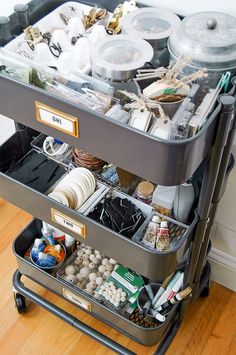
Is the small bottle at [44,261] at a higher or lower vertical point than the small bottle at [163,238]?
lower

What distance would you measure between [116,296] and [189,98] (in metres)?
0.74

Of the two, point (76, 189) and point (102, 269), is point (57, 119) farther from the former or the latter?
point (102, 269)

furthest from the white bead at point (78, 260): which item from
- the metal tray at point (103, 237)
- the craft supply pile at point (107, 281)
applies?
the metal tray at point (103, 237)

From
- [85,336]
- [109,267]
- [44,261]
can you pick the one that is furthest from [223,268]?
[44,261]

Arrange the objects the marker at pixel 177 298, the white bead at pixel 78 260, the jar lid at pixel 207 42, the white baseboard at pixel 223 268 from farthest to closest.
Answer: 1. the white baseboard at pixel 223 268
2. the white bead at pixel 78 260
3. the marker at pixel 177 298
4. the jar lid at pixel 207 42

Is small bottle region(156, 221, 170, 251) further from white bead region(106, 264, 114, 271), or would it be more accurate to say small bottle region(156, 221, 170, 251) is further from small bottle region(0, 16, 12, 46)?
small bottle region(0, 16, 12, 46)

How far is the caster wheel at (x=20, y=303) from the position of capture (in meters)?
1.65

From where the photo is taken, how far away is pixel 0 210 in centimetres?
201

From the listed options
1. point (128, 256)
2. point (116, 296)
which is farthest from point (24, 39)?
point (116, 296)

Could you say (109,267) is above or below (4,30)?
below

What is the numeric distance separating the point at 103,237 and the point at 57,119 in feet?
1.10

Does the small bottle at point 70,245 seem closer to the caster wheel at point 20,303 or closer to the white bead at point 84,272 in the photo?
the white bead at point 84,272

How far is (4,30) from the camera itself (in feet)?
3.75

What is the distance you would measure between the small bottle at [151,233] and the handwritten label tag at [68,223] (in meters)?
0.15
